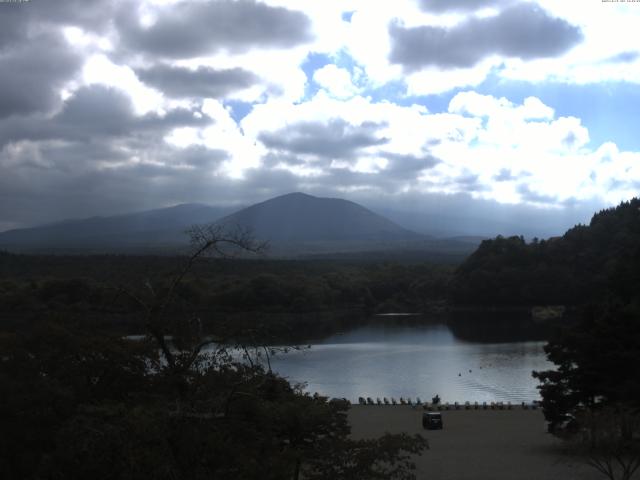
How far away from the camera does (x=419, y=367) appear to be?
3322 centimetres

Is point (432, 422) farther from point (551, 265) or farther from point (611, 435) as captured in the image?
point (551, 265)

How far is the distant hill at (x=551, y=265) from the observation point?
58062 mm

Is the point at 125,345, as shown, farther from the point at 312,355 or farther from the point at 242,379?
the point at 312,355

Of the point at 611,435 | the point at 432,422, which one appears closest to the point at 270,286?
the point at 432,422

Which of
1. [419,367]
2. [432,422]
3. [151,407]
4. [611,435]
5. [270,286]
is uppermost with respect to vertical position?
[151,407]

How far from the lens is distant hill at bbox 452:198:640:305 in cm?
5806

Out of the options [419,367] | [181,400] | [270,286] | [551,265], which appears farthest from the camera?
[551,265]

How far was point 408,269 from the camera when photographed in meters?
75.6

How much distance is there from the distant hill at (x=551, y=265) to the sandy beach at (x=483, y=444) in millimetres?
38317

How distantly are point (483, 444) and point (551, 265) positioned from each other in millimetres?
48294

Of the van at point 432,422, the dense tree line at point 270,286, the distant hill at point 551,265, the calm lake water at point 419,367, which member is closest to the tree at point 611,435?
the van at point 432,422

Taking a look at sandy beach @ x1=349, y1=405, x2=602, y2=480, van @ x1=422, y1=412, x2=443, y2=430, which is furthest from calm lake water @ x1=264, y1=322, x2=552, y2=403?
van @ x1=422, y1=412, x2=443, y2=430

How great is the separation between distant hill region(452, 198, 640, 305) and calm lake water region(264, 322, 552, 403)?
15916 millimetres

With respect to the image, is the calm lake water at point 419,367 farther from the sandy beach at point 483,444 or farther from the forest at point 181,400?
the forest at point 181,400
